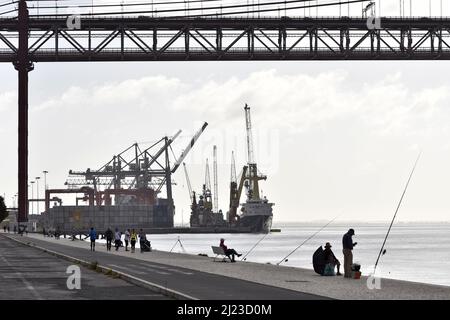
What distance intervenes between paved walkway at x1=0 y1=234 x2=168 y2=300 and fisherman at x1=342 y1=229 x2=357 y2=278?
814cm

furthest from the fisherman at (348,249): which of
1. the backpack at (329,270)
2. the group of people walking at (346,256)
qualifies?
the backpack at (329,270)

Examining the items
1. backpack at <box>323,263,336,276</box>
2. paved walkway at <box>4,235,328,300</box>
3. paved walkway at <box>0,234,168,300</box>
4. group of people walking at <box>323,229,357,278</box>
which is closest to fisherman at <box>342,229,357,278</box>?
group of people walking at <box>323,229,357,278</box>

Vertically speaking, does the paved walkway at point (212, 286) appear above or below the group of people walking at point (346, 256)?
below

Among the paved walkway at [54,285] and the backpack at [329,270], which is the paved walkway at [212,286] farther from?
the backpack at [329,270]

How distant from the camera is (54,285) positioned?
3098cm

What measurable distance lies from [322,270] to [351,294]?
1075cm

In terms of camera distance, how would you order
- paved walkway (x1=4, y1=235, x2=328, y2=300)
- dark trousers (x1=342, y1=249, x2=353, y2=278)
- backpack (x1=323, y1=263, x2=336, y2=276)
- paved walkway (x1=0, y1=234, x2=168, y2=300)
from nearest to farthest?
paved walkway (x1=4, y1=235, x2=328, y2=300) < paved walkway (x1=0, y1=234, x2=168, y2=300) < dark trousers (x1=342, y1=249, x2=353, y2=278) < backpack (x1=323, y1=263, x2=336, y2=276)

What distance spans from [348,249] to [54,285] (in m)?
10.9

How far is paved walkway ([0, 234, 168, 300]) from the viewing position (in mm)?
26703

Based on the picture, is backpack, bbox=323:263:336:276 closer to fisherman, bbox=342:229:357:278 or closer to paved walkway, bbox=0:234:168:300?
fisherman, bbox=342:229:357:278

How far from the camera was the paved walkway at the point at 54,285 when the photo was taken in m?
26.7

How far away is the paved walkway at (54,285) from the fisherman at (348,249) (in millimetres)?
8141

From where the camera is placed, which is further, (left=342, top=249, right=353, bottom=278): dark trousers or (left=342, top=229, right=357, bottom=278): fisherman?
(left=342, top=249, right=353, bottom=278): dark trousers

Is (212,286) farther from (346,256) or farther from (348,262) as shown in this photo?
(348,262)
